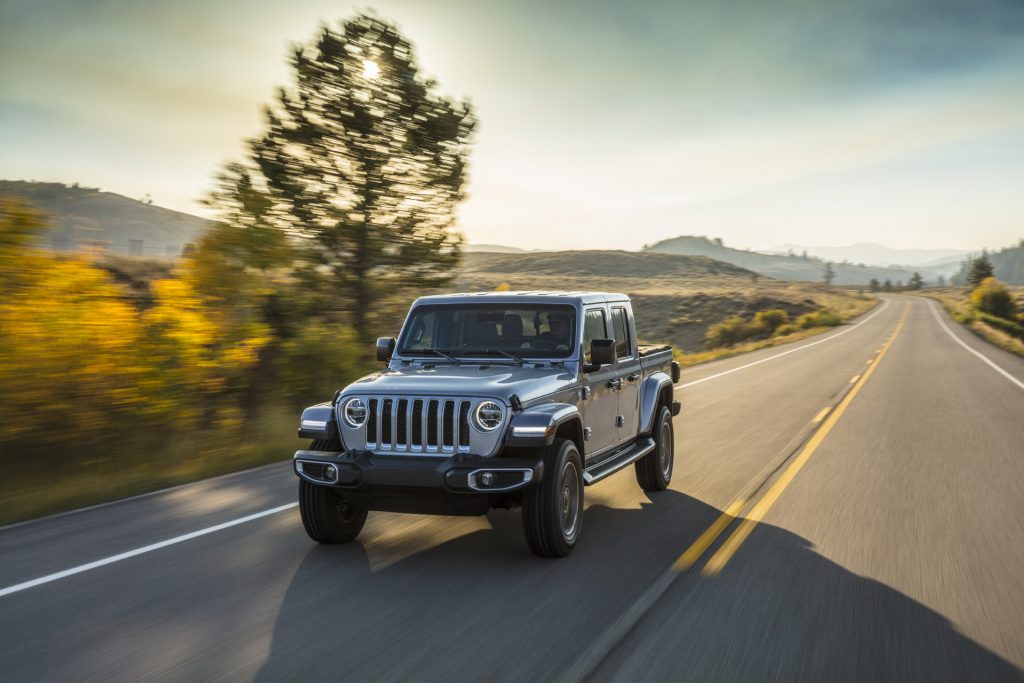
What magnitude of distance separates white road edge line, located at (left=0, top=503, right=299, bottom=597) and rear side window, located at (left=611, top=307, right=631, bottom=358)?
129 inches

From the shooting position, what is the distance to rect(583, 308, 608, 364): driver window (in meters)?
7.01

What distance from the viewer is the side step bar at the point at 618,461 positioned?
6.55 m

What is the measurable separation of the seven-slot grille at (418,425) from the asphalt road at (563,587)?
0.84 metres

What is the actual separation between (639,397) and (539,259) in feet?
441

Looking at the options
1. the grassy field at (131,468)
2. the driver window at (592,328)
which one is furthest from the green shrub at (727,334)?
the driver window at (592,328)

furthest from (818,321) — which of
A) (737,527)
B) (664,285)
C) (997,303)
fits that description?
(737,527)

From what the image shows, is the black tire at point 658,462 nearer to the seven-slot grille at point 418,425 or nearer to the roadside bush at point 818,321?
the seven-slot grille at point 418,425

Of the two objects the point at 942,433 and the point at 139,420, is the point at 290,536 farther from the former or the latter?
the point at 942,433

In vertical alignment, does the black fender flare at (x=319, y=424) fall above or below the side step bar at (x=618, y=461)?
above

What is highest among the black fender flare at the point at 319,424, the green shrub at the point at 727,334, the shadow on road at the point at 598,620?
the black fender flare at the point at 319,424

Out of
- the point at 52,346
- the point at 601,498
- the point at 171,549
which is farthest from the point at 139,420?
the point at 601,498

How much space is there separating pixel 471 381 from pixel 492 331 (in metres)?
1.18

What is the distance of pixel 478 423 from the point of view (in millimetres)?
5629

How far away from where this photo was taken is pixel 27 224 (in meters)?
8.84
